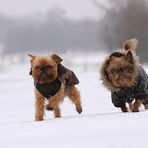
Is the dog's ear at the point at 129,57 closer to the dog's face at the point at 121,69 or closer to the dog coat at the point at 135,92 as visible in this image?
the dog's face at the point at 121,69

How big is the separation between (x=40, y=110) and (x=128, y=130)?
2.82m

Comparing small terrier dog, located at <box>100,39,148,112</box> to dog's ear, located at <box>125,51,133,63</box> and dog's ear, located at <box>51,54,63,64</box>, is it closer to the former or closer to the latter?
dog's ear, located at <box>125,51,133,63</box>

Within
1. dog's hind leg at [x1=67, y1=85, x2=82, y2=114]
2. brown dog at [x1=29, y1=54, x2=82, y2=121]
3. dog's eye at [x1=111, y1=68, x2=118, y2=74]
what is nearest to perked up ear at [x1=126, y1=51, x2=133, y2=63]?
dog's eye at [x1=111, y1=68, x2=118, y2=74]

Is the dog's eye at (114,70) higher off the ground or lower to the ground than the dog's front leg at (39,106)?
higher

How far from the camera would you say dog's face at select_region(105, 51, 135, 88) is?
333 inches

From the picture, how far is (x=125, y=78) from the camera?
851 cm

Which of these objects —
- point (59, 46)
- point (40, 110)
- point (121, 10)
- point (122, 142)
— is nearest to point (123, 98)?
point (40, 110)

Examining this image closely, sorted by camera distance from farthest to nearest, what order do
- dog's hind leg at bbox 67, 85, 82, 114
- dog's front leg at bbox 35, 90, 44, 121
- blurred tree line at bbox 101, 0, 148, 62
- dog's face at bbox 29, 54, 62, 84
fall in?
blurred tree line at bbox 101, 0, 148, 62 → dog's hind leg at bbox 67, 85, 82, 114 → dog's front leg at bbox 35, 90, 44, 121 → dog's face at bbox 29, 54, 62, 84

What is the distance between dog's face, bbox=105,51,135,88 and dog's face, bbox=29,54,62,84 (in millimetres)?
788

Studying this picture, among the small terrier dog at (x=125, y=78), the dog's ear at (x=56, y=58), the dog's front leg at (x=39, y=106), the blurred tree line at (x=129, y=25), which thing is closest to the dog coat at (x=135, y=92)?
the small terrier dog at (x=125, y=78)

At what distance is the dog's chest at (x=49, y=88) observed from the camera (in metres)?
8.84

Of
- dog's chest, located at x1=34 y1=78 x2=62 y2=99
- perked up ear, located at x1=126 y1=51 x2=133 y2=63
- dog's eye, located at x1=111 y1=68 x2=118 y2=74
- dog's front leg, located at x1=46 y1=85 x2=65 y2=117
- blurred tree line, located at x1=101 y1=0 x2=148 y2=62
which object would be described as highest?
blurred tree line, located at x1=101 y1=0 x2=148 y2=62

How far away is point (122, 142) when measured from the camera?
5.95 meters

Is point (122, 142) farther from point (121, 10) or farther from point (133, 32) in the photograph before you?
point (121, 10)
